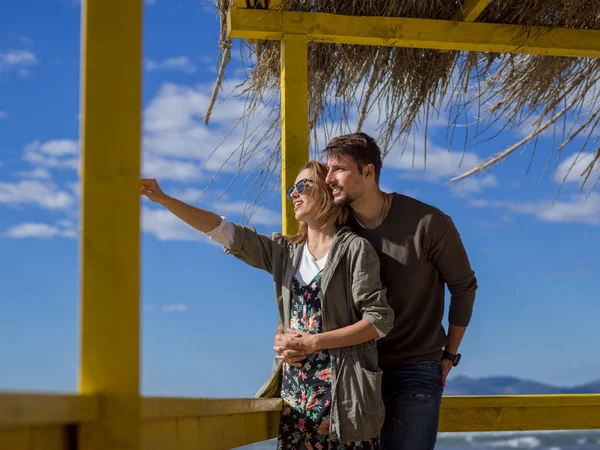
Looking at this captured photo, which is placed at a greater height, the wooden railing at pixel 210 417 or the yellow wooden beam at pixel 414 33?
the yellow wooden beam at pixel 414 33

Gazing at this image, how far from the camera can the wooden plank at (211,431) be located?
183 cm

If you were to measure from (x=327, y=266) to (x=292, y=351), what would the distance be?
0.33m

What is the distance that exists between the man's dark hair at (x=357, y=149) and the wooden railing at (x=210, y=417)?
1.00 metres

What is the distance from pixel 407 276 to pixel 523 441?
55.1 feet

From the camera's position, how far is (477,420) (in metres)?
3.88

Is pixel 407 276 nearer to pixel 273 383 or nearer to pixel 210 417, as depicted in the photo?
pixel 273 383

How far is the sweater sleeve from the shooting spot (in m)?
3.04

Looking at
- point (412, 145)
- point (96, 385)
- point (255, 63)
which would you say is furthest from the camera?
point (412, 145)

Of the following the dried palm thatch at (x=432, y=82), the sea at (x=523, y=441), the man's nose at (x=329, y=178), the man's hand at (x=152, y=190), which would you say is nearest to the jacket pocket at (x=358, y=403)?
the man's nose at (x=329, y=178)

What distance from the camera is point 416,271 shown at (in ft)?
9.89

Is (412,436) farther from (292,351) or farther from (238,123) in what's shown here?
(238,123)

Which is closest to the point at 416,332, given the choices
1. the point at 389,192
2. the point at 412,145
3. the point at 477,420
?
the point at 389,192

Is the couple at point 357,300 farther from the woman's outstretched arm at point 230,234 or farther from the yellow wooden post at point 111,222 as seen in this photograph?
the yellow wooden post at point 111,222

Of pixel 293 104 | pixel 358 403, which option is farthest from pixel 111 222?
pixel 293 104
